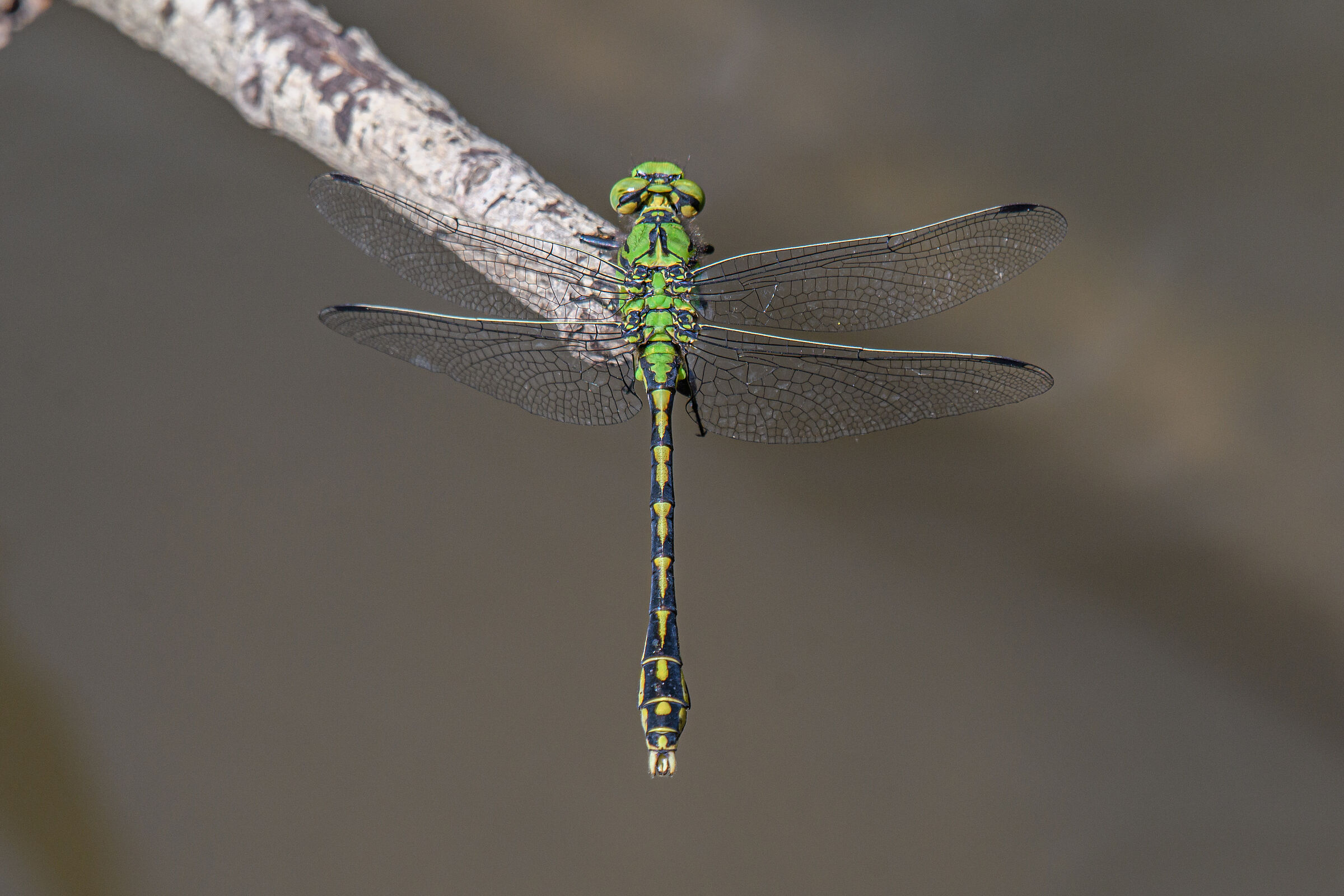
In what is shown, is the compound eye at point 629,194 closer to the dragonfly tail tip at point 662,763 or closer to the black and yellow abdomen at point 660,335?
the black and yellow abdomen at point 660,335

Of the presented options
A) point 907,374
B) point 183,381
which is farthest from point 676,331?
point 183,381

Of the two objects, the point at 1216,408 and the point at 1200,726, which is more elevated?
the point at 1216,408

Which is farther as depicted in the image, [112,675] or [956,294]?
[112,675]

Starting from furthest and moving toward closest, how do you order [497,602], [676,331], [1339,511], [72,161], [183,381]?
1. [72,161]
2. [183,381]
3. [497,602]
4. [1339,511]
5. [676,331]

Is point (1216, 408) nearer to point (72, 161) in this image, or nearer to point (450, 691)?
point (450, 691)

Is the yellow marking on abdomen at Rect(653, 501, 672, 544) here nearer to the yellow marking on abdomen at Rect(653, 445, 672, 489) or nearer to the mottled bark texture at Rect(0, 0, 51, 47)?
the yellow marking on abdomen at Rect(653, 445, 672, 489)

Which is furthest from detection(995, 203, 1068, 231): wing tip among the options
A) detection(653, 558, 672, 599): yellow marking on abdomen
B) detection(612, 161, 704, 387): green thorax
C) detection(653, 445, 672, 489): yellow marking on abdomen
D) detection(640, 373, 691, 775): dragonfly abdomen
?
detection(653, 558, 672, 599): yellow marking on abdomen

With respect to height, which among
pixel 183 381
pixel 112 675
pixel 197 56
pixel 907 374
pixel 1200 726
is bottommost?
pixel 1200 726
